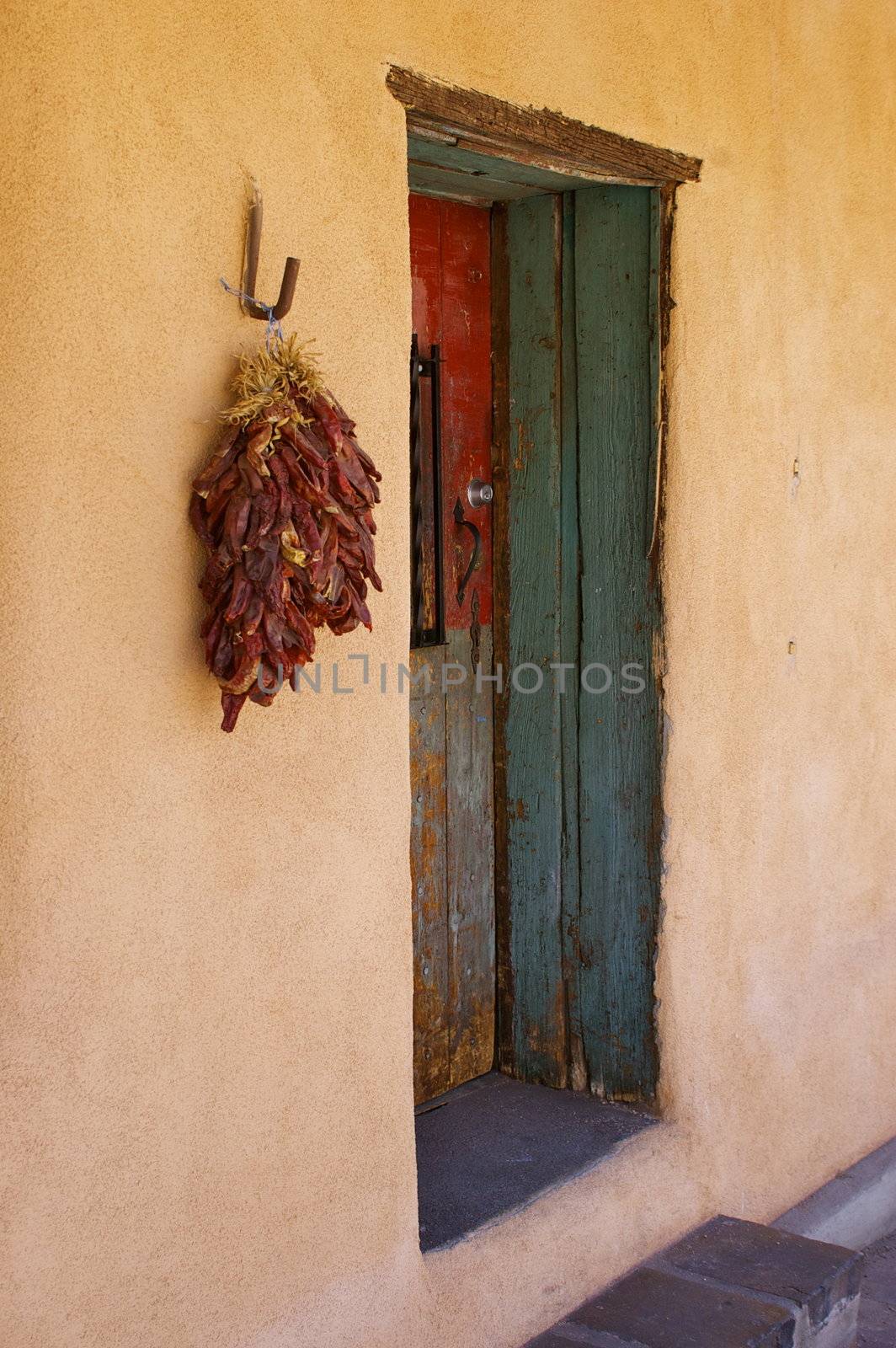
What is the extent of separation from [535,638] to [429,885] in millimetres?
653

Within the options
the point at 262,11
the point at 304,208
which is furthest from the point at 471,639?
the point at 262,11

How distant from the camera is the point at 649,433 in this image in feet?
10.3

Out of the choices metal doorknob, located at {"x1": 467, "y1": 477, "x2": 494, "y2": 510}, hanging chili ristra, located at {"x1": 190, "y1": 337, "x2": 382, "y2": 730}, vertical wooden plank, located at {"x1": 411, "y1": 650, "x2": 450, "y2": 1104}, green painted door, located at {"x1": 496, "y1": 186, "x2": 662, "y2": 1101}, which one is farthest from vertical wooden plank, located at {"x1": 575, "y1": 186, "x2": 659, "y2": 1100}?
hanging chili ristra, located at {"x1": 190, "y1": 337, "x2": 382, "y2": 730}

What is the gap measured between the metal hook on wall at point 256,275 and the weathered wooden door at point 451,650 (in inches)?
35.5

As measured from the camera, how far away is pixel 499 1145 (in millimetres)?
3064

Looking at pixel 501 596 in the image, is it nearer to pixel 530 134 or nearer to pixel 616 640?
pixel 616 640

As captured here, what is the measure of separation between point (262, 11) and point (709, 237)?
4.46 ft

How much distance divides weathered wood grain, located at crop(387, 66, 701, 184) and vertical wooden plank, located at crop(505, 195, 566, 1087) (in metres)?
0.28

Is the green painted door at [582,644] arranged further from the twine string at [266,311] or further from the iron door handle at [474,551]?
the twine string at [266,311]

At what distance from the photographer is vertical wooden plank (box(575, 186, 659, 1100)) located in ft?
10.4

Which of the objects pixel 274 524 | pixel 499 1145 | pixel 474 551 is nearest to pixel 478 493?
pixel 474 551

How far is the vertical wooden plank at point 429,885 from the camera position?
3217 mm

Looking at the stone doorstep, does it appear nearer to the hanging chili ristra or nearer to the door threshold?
the door threshold

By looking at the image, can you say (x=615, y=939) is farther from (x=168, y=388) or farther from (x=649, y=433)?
(x=168, y=388)
